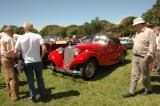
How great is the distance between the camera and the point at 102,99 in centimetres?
624

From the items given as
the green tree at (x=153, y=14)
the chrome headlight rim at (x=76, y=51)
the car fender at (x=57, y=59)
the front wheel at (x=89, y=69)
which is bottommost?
A: the front wheel at (x=89, y=69)

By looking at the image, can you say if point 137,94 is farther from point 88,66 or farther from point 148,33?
point 88,66

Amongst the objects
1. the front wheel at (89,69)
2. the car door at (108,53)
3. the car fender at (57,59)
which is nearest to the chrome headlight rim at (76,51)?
the front wheel at (89,69)

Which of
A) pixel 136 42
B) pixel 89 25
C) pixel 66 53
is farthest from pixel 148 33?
pixel 89 25

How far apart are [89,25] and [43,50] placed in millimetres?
82335

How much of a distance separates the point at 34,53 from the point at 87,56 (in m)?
2.89

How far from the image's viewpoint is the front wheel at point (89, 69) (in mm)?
8236

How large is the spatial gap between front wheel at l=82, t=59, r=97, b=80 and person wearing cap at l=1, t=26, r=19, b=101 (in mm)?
A: 2706

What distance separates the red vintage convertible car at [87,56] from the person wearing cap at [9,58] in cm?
245

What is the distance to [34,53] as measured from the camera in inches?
229

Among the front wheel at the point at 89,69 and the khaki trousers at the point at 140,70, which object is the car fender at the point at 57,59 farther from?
the khaki trousers at the point at 140,70

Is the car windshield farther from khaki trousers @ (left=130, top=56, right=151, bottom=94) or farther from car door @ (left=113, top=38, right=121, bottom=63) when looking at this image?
khaki trousers @ (left=130, top=56, right=151, bottom=94)

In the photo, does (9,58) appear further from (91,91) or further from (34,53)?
(91,91)

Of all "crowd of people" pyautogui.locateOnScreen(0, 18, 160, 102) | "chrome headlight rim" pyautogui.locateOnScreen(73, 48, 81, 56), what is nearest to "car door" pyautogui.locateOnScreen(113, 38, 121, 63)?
"chrome headlight rim" pyautogui.locateOnScreen(73, 48, 81, 56)
